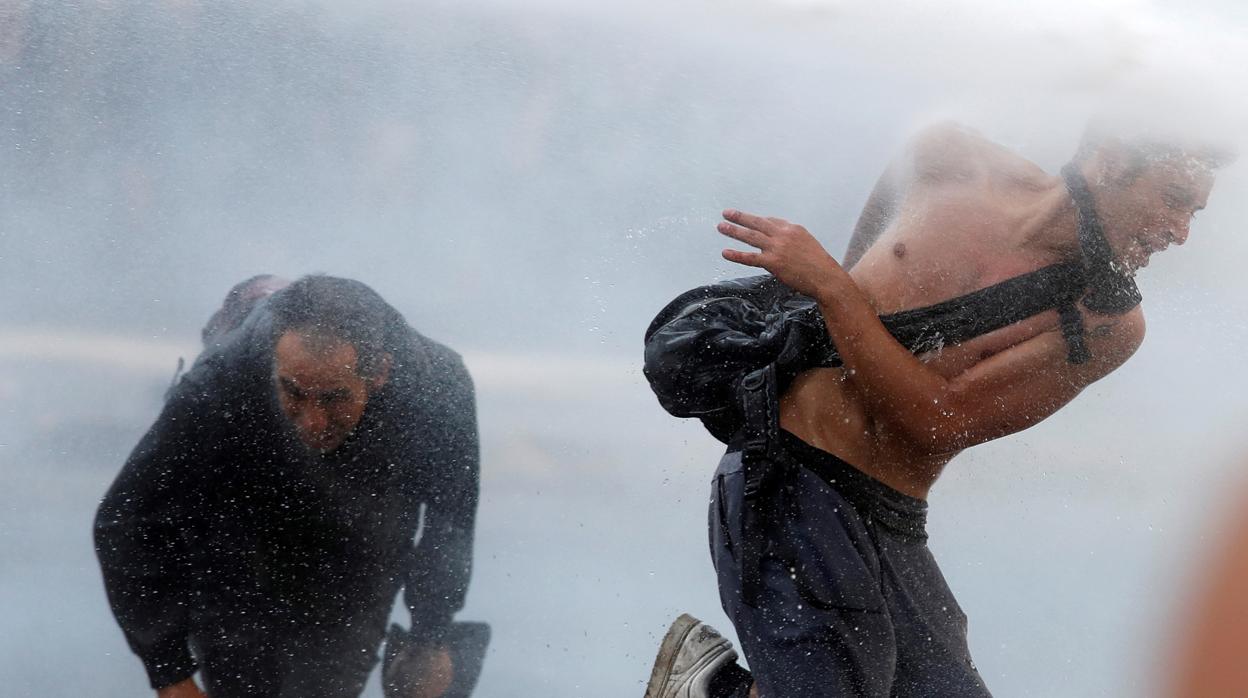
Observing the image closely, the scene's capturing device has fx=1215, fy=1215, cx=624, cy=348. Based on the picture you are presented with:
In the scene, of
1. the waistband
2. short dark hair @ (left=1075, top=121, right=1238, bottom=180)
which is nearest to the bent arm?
the waistband

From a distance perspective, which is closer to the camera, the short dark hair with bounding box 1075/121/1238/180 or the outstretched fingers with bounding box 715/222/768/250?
the outstretched fingers with bounding box 715/222/768/250

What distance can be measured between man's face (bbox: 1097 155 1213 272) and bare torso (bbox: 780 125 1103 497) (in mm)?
90

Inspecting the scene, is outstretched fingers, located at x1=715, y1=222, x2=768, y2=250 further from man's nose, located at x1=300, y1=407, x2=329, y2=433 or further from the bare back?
man's nose, located at x1=300, y1=407, x2=329, y2=433

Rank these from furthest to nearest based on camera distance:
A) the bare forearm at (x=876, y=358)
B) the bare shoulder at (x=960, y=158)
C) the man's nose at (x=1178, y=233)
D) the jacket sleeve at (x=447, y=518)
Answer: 1. the jacket sleeve at (x=447, y=518)
2. the bare shoulder at (x=960, y=158)
3. the man's nose at (x=1178, y=233)
4. the bare forearm at (x=876, y=358)

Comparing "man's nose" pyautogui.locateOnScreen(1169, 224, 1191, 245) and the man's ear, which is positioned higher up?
the man's ear

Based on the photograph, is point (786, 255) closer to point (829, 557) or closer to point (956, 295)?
point (956, 295)

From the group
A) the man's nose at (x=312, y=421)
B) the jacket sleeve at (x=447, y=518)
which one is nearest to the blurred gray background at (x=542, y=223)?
the jacket sleeve at (x=447, y=518)

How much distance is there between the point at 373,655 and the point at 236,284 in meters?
0.85

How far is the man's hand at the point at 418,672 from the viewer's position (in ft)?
8.65

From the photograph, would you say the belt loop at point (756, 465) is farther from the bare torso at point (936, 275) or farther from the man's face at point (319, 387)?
the man's face at point (319, 387)

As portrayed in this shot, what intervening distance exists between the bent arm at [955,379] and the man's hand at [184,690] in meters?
1.51

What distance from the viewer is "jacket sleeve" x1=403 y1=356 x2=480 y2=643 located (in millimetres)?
2617

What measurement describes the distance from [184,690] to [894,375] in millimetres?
1610

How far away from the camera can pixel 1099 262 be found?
2.24m
